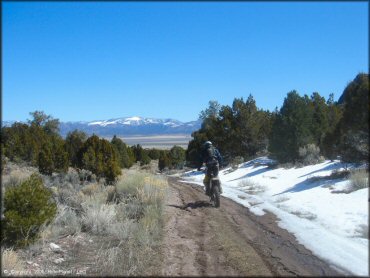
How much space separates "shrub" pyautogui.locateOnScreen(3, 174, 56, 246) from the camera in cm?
914

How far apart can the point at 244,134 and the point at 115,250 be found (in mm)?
26251

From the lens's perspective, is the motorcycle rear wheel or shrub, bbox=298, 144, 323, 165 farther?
shrub, bbox=298, 144, 323, 165

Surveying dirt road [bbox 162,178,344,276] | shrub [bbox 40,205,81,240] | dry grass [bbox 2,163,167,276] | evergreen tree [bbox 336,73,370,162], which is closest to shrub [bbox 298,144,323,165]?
dirt road [bbox 162,178,344,276]

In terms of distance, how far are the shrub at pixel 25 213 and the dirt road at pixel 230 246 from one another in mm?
2768

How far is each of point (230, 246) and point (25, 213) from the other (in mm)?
4501

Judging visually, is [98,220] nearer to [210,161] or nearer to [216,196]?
[216,196]

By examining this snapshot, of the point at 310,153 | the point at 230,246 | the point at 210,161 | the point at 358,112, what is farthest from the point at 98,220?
the point at 310,153

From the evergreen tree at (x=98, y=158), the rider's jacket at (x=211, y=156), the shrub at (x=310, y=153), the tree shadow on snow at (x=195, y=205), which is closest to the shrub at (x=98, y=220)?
the tree shadow on snow at (x=195, y=205)

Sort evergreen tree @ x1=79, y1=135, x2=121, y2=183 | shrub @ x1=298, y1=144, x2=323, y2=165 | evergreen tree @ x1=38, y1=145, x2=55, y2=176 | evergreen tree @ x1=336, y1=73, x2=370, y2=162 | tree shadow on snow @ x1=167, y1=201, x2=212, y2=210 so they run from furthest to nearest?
evergreen tree @ x1=38, y1=145, x2=55, y2=176 → evergreen tree @ x1=79, y1=135, x2=121, y2=183 → shrub @ x1=298, y1=144, x2=323, y2=165 → tree shadow on snow @ x1=167, y1=201, x2=212, y2=210 → evergreen tree @ x1=336, y1=73, x2=370, y2=162

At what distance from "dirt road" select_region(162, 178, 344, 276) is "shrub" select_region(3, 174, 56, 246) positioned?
9.08ft

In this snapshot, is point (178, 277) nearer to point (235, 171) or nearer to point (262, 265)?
point (262, 265)

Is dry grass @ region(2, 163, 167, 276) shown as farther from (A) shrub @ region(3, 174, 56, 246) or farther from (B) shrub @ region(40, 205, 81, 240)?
(A) shrub @ region(3, 174, 56, 246)

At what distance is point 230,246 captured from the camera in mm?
7734

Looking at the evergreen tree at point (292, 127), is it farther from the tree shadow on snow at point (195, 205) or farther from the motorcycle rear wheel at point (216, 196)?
the motorcycle rear wheel at point (216, 196)
